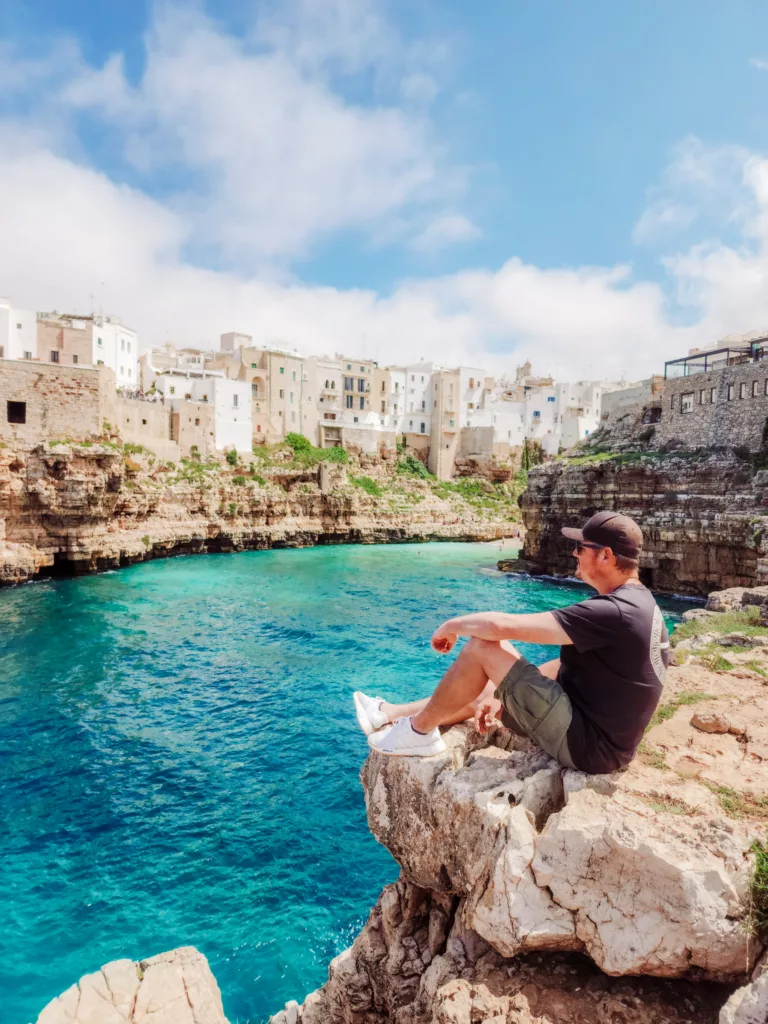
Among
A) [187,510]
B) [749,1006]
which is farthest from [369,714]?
[187,510]

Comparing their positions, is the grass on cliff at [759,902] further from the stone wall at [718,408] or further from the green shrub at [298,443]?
the green shrub at [298,443]

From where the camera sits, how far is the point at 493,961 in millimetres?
3350

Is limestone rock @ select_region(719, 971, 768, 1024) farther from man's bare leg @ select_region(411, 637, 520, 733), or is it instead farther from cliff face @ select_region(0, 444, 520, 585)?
cliff face @ select_region(0, 444, 520, 585)

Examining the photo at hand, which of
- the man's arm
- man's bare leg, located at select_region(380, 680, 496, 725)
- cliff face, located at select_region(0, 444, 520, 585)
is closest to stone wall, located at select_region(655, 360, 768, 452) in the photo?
cliff face, located at select_region(0, 444, 520, 585)

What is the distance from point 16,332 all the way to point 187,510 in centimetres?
1851

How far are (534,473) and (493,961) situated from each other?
35.4 metres

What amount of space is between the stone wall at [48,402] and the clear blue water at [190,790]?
9.95 meters

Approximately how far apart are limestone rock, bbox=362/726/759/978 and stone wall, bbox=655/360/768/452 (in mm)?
28229

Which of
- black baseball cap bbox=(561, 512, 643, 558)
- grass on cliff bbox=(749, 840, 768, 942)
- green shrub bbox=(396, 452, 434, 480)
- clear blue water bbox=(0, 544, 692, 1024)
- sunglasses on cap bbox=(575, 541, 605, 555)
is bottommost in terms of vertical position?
clear blue water bbox=(0, 544, 692, 1024)

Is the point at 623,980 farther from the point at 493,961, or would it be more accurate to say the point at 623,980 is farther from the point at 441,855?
the point at 441,855

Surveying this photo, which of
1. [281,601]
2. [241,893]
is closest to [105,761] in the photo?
[241,893]

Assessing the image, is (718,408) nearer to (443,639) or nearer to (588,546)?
(588,546)

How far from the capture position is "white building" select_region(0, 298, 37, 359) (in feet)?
138

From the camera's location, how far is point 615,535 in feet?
12.6
